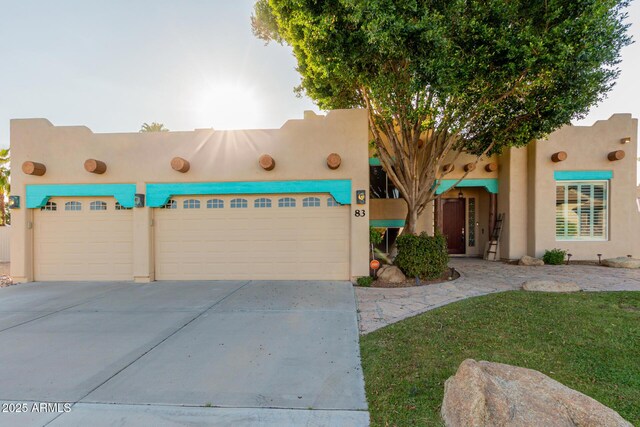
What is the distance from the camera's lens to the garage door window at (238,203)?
8188 millimetres

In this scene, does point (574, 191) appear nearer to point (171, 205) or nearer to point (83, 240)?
point (171, 205)

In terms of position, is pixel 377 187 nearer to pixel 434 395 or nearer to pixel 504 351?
pixel 504 351

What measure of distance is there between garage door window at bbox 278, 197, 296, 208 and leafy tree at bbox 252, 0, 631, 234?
3360 mm

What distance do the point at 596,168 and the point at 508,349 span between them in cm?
985

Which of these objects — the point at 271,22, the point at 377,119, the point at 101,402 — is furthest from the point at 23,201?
the point at 377,119

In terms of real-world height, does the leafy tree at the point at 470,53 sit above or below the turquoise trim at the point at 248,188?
above

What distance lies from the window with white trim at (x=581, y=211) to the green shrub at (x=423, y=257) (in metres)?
5.62

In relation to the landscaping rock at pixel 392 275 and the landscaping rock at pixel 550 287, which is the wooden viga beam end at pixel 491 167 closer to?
the landscaping rock at pixel 550 287

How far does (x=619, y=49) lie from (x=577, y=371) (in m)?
7.85

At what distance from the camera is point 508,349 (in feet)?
12.3

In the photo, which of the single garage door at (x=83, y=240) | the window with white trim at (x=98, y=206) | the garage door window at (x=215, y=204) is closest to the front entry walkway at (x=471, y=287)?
the garage door window at (x=215, y=204)

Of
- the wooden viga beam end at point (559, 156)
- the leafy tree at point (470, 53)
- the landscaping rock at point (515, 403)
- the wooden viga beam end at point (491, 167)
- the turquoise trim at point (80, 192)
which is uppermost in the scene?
the leafy tree at point (470, 53)

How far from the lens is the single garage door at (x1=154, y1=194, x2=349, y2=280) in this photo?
7996mm

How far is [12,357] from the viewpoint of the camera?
386 centimetres
